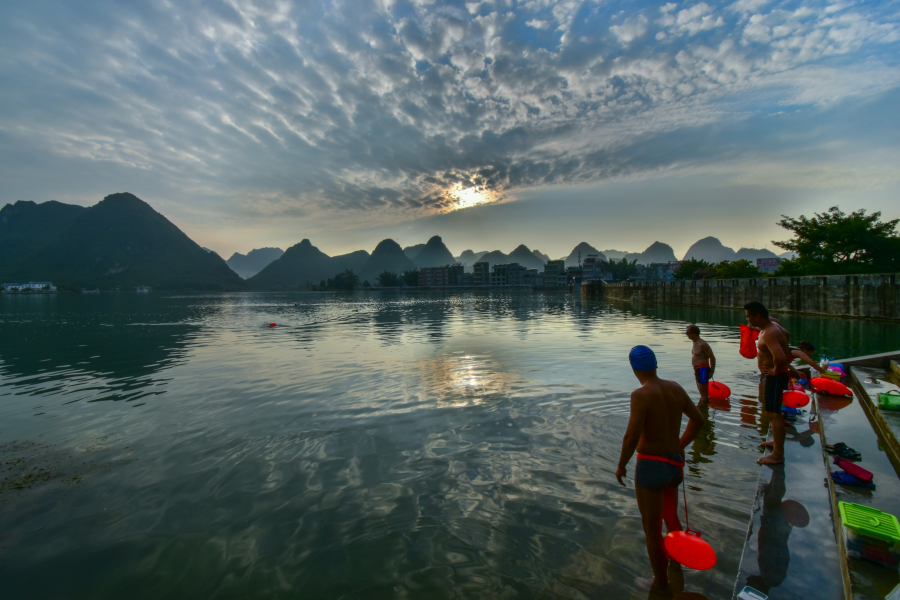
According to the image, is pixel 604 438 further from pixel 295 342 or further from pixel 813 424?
pixel 295 342

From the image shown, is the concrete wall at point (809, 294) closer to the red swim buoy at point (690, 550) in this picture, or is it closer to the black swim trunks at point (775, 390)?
the black swim trunks at point (775, 390)

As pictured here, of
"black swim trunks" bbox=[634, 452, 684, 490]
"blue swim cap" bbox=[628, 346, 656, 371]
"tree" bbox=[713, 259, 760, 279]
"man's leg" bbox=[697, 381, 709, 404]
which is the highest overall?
"tree" bbox=[713, 259, 760, 279]

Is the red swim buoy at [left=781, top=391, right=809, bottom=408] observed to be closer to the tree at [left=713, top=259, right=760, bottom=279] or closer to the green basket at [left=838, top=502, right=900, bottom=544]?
the green basket at [left=838, top=502, right=900, bottom=544]

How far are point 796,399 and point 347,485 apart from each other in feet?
31.1

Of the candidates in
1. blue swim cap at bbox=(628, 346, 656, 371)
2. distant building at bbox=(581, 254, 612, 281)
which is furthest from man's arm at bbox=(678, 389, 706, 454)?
distant building at bbox=(581, 254, 612, 281)

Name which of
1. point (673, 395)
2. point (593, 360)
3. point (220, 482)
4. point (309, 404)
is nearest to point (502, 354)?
point (593, 360)

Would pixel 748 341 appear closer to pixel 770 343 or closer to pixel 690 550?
pixel 770 343

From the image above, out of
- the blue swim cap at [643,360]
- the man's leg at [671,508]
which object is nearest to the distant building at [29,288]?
the blue swim cap at [643,360]

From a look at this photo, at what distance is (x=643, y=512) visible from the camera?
12.9 ft

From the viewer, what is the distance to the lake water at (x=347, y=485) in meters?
4.62

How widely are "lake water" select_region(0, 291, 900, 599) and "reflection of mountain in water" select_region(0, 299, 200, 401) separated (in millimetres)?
332

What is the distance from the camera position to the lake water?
462 centimetres

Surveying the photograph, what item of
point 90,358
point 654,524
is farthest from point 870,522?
point 90,358

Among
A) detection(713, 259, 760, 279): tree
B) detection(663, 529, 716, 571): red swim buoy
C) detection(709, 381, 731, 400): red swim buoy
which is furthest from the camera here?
detection(713, 259, 760, 279): tree
